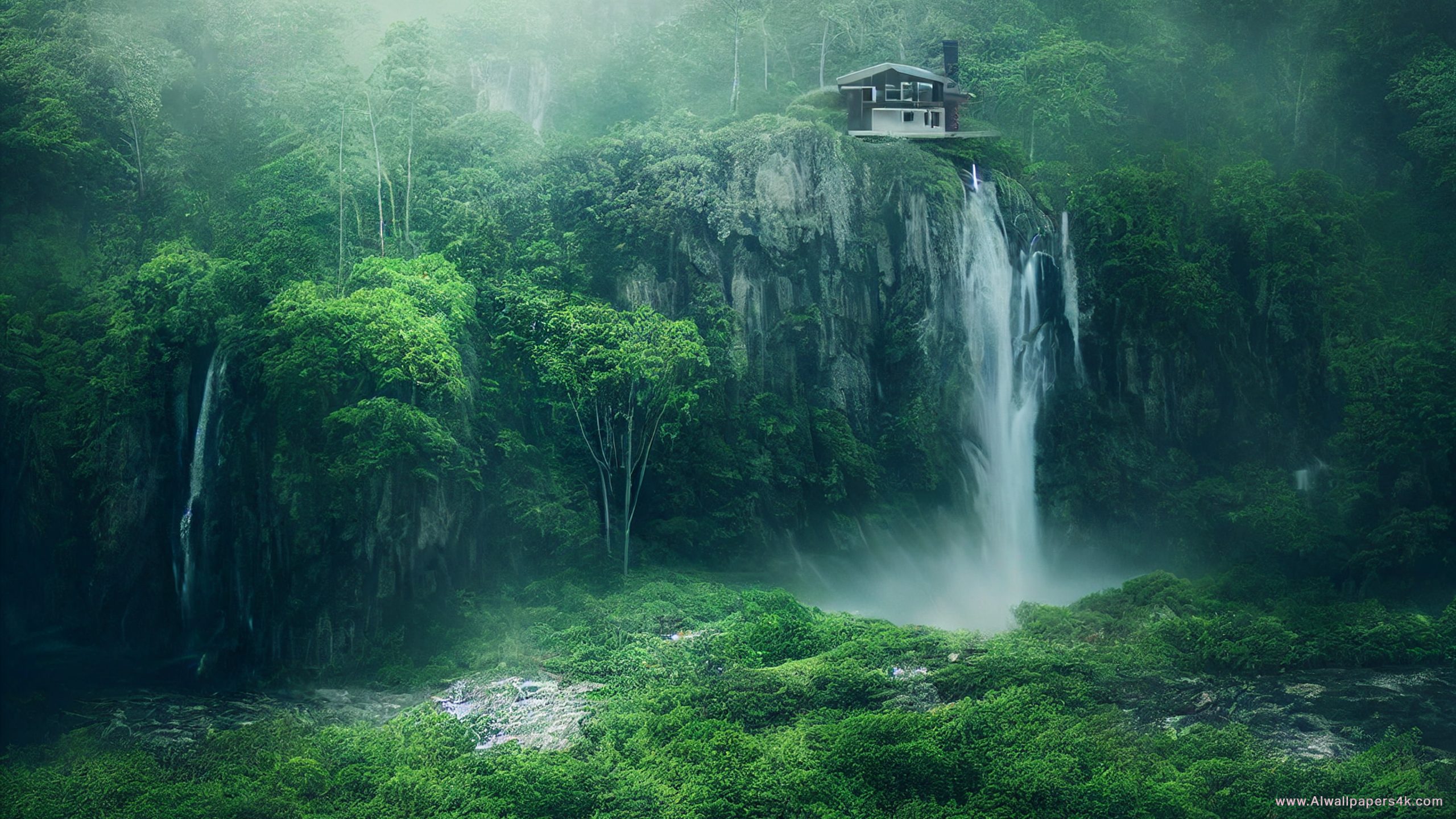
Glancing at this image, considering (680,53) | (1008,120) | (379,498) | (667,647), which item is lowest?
(667,647)

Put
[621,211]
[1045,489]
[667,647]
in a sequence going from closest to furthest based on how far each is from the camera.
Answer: [667,647]
[621,211]
[1045,489]

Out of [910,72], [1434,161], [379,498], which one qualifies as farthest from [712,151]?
[1434,161]

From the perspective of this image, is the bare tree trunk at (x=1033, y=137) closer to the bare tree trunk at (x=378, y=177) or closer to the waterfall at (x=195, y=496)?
the bare tree trunk at (x=378, y=177)

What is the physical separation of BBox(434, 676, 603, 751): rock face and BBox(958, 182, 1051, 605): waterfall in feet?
43.7

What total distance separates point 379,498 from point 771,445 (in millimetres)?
9854

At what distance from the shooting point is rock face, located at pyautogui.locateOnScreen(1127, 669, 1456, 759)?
74.4 ft

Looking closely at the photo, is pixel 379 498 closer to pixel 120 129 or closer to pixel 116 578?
pixel 116 578

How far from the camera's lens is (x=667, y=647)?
25141 millimetres

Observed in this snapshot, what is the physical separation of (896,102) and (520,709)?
63.5 feet

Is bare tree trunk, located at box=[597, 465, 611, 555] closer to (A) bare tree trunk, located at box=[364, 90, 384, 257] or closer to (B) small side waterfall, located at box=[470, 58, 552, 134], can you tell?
(A) bare tree trunk, located at box=[364, 90, 384, 257]

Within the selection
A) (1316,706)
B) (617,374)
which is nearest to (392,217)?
(617,374)

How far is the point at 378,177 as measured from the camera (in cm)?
3092

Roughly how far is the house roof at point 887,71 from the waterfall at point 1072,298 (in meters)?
5.01

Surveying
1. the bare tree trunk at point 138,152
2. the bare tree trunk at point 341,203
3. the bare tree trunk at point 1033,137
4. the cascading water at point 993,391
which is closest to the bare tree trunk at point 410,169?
the bare tree trunk at point 341,203
